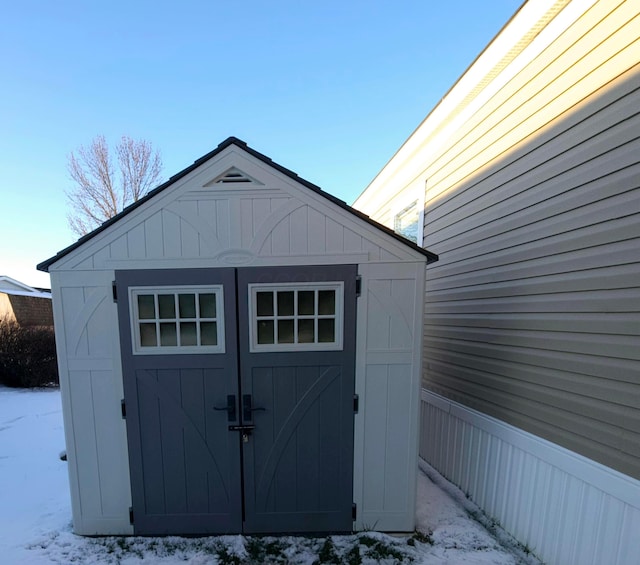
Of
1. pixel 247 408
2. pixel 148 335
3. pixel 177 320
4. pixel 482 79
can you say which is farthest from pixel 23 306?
pixel 482 79

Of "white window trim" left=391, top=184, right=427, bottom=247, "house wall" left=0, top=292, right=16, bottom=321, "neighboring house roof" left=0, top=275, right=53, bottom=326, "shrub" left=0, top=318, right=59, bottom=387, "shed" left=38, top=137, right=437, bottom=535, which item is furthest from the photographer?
"neighboring house roof" left=0, top=275, right=53, bottom=326

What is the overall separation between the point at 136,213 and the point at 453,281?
11.7 ft

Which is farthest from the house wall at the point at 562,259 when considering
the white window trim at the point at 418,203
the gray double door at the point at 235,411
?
the gray double door at the point at 235,411

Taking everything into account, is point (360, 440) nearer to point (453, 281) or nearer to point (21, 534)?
point (453, 281)

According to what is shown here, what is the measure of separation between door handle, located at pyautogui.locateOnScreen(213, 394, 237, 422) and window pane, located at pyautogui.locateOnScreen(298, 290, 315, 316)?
941mm

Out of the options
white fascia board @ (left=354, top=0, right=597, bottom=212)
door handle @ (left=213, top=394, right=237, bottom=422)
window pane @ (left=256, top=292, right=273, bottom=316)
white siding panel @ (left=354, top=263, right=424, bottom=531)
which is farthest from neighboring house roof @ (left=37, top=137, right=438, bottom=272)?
white fascia board @ (left=354, top=0, right=597, bottom=212)

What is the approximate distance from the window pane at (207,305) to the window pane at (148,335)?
45 cm

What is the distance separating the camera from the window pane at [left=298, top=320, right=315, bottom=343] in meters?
2.35

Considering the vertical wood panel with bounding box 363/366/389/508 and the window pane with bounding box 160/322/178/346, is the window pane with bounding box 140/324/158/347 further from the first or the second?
the vertical wood panel with bounding box 363/366/389/508

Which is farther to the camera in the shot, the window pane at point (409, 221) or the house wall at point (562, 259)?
the window pane at point (409, 221)

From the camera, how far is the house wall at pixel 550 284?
1802mm

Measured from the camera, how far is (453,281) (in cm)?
354

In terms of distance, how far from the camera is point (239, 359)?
2.32 metres

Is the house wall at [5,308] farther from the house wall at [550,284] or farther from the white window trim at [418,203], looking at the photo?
the house wall at [550,284]
